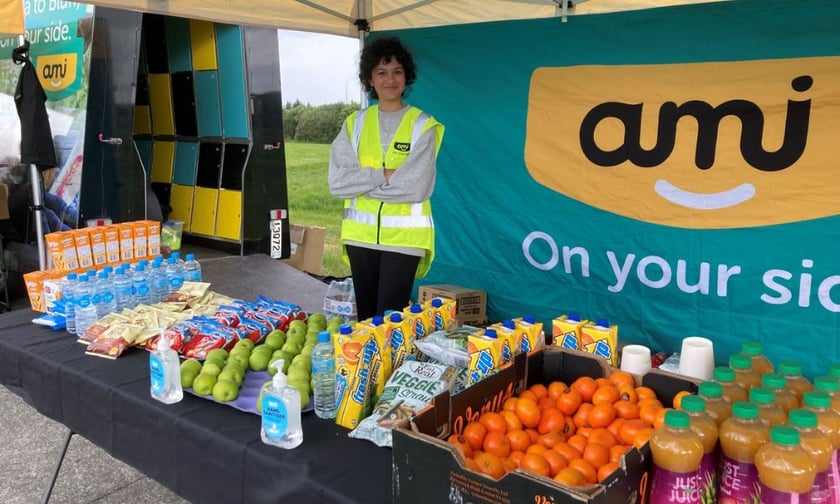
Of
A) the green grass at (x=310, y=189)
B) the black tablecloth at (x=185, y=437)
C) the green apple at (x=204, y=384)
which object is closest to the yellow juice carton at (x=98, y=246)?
the black tablecloth at (x=185, y=437)

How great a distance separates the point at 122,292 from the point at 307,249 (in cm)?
431

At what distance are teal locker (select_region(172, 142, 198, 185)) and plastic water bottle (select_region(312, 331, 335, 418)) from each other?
597 cm

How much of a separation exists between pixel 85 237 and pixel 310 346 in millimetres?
1756

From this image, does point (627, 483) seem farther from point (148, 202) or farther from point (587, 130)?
point (148, 202)

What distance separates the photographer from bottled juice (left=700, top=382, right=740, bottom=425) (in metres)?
1.30

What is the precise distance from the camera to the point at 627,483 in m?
1.16

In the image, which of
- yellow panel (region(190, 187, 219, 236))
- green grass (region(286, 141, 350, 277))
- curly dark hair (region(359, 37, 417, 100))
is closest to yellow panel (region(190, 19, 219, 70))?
yellow panel (region(190, 187, 219, 236))

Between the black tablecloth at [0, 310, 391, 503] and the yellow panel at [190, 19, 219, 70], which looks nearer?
the black tablecloth at [0, 310, 391, 503]

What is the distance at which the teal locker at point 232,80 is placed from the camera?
636cm

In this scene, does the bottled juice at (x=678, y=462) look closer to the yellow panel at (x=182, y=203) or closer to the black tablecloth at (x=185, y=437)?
the black tablecloth at (x=185, y=437)

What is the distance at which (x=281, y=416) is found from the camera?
1.52 metres

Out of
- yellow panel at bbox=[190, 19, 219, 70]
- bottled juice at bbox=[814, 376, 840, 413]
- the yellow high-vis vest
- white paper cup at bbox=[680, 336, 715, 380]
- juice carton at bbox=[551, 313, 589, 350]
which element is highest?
yellow panel at bbox=[190, 19, 219, 70]

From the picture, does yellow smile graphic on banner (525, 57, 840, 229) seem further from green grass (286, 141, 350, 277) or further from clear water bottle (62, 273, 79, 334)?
green grass (286, 141, 350, 277)

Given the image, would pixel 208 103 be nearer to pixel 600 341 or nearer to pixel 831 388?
pixel 600 341
